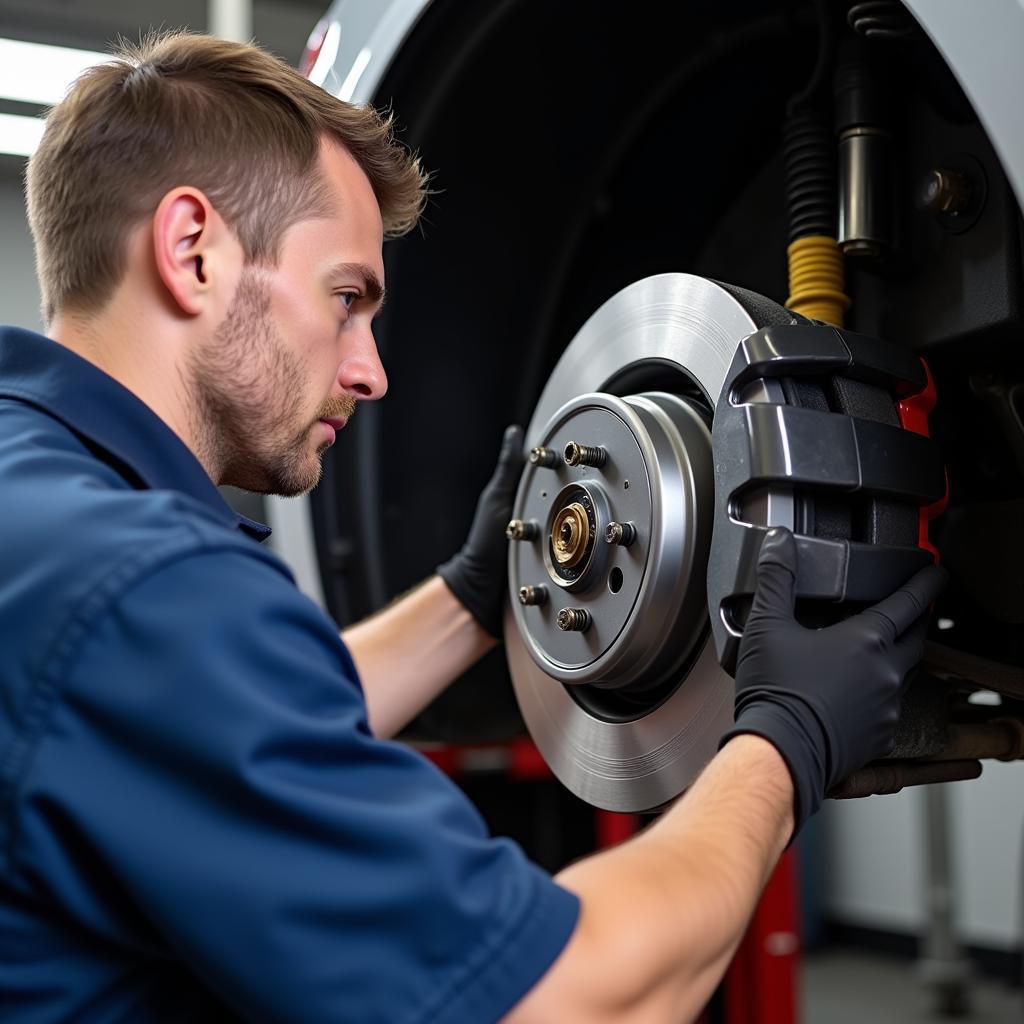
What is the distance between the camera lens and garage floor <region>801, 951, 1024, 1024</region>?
2840 mm

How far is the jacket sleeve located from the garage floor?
275 cm

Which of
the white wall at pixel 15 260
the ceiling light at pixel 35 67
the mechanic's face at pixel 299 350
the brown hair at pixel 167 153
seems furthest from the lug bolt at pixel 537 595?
the white wall at pixel 15 260

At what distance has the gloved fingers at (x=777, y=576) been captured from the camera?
0.58m

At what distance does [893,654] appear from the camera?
613 mm

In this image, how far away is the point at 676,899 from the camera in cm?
50

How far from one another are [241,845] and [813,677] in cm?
31

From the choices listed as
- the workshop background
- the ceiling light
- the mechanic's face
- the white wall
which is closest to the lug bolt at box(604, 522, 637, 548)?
the mechanic's face

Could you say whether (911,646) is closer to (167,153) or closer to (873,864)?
(167,153)

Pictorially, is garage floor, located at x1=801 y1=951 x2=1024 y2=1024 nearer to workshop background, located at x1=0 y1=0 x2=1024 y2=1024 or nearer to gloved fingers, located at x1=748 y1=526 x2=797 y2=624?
workshop background, located at x1=0 y1=0 x2=1024 y2=1024

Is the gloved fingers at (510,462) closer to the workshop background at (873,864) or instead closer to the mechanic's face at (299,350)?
the mechanic's face at (299,350)

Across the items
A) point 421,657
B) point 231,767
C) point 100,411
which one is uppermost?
point 100,411

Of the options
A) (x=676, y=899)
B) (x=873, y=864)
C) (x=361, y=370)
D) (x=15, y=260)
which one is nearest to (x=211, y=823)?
(x=676, y=899)

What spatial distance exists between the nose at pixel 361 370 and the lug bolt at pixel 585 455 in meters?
0.16

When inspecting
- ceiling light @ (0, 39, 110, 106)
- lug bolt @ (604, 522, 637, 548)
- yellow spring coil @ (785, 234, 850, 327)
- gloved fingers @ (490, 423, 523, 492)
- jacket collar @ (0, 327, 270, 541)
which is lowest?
lug bolt @ (604, 522, 637, 548)
